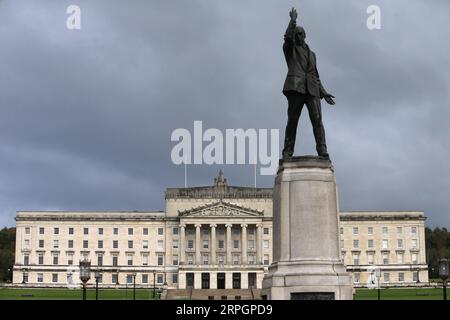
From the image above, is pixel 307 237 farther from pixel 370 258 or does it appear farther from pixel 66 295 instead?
pixel 370 258

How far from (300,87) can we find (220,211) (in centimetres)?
11896

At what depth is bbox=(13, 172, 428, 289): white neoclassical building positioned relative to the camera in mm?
139750

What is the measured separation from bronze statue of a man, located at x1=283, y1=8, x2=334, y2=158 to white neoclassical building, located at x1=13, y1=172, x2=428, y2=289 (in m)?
119

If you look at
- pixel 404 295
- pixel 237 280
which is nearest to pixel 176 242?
pixel 237 280

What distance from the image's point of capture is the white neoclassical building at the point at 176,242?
140 m

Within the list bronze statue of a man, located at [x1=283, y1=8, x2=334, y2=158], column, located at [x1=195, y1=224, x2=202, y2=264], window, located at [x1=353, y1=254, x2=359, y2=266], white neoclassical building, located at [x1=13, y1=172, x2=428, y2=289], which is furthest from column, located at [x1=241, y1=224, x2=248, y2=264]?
bronze statue of a man, located at [x1=283, y1=8, x2=334, y2=158]

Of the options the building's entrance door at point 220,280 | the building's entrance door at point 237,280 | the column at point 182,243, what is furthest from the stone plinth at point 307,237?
the column at point 182,243

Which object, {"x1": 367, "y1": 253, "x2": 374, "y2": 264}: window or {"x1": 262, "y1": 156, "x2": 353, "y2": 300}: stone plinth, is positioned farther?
{"x1": 367, "y1": 253, "x2": 374, "y2": 264}: window

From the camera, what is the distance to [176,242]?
143 meters

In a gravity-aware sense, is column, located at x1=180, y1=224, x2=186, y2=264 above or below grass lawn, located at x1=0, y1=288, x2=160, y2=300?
above

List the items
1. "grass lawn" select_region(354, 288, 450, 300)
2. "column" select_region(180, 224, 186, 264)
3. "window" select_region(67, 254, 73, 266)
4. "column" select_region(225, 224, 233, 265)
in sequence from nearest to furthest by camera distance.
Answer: "grass lawn" select_region(354, 288, 450, 300) → "column" select_region(225, 224, 233, 265) → "column" select_region(180, 224, 186, 264) → "window" select_region(67, 254, 73, 266)

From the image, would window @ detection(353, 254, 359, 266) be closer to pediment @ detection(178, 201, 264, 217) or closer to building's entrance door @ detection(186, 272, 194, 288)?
pediment @ detection(178, 201, 264, 217)

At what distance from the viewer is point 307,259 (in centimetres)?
1853
